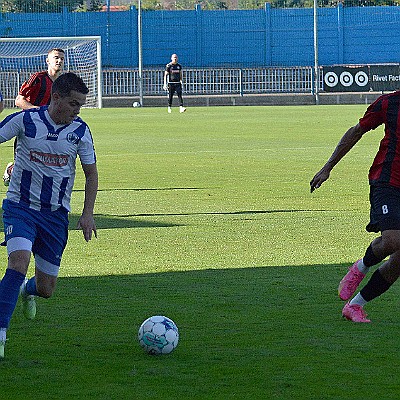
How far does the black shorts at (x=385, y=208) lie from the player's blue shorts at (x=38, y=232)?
2.00 m

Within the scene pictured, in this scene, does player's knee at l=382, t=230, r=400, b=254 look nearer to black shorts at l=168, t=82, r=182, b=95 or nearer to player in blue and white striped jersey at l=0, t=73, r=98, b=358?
player in blue and white striped jersey at l=0, t=73, r=98, b=358

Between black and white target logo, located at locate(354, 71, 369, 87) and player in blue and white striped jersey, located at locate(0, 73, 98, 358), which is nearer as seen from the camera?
player in blue and white striped jersey, located at locate(0, 73, 98, 358)

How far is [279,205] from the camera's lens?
45.1 feet

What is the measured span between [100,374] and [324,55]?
160 feet

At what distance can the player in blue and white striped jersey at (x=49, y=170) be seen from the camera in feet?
20.4

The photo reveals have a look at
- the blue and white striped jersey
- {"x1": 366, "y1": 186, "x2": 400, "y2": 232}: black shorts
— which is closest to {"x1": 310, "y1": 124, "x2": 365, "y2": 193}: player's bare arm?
{"x1": 366, "y1": 186, "x2": 400, "y2": 232}: black shorts

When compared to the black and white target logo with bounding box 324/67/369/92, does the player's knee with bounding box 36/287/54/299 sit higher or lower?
higher

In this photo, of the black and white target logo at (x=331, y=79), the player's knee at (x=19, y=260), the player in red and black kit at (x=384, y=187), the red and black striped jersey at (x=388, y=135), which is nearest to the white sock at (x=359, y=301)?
the player in red and black kit at (x=384, y=187)

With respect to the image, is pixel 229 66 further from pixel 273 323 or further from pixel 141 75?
pixel 273 323

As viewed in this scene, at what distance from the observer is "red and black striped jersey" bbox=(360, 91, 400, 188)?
22.4 ft

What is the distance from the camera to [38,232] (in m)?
6.35

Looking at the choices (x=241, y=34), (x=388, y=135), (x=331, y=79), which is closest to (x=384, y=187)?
(x=388, y=135)

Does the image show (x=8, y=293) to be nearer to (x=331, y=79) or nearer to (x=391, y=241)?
(x=391, y=241)

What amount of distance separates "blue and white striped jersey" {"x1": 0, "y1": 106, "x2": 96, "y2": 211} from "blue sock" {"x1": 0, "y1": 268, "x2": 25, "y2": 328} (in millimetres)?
498
